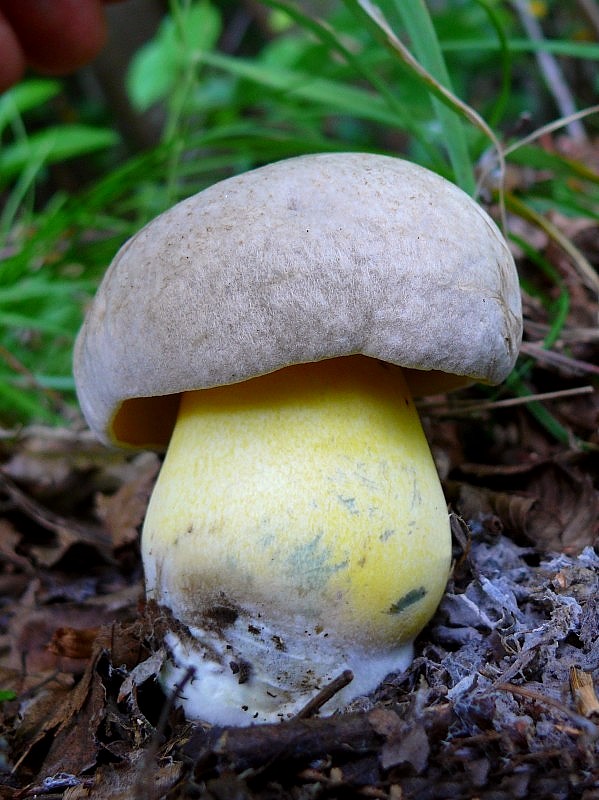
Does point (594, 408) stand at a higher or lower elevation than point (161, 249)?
lower

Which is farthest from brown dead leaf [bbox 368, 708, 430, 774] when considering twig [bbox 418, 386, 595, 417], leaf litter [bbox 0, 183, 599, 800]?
twig [bbox 418, 386, 595, 417]

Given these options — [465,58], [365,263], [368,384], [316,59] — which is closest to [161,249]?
[365,263]

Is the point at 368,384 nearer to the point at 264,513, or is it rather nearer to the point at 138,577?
the point at 264,513

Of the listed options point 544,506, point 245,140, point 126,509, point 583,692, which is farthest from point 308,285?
point 245,140

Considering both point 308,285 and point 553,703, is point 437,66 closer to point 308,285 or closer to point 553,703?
point 308,285

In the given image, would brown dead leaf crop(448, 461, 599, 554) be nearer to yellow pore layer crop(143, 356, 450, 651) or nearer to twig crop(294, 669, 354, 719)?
yellow pore layer crop(143, 356, 450, 651)

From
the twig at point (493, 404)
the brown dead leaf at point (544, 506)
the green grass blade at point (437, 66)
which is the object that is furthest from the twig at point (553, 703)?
the green grass blade at point (437, 66)

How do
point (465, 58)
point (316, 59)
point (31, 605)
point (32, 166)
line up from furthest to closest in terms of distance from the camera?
point (465, 58) → point (32, 166) → point (316, 59) → point (31, 605)
